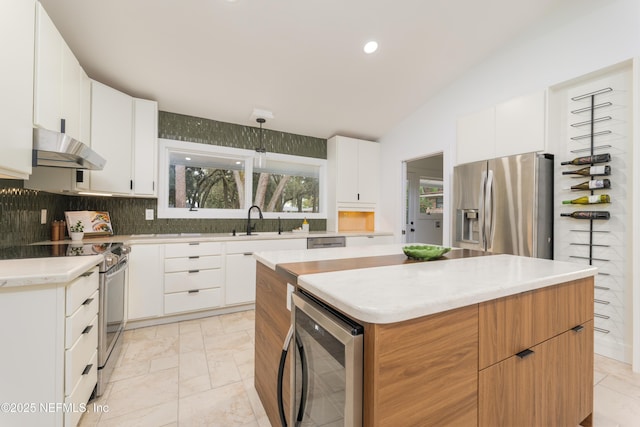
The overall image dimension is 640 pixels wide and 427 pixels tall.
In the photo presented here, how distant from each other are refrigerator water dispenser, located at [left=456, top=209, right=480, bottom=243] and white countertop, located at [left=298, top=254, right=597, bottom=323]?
150cm

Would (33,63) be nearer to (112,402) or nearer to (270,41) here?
(270,41)

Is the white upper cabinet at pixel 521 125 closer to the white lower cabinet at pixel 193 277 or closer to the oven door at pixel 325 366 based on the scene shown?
the oven door at pixel 325 366

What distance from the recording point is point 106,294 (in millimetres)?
1863

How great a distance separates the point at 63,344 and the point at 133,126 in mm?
2373

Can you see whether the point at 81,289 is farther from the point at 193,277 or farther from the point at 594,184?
the point at 594,184

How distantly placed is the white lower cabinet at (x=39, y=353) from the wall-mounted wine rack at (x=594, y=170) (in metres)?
3.68

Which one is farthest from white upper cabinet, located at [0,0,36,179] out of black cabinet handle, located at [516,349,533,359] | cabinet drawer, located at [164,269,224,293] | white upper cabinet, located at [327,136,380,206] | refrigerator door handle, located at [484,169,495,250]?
refrigerator door handle, located at [484,169,495,250]

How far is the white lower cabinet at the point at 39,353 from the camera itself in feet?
3.93

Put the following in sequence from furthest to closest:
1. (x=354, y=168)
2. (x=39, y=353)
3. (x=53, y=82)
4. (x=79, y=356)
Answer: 1. (x=354, y=168)
2. (x=53, y=82)
3. (x=79, y=356)
4. (x=39, y=353)

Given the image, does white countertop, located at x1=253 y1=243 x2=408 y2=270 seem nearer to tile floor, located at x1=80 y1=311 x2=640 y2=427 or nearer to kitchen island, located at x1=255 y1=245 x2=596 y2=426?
kitchen island, located at x1=255 y1=245 x2=596 y2=426

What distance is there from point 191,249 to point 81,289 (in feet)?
5.00

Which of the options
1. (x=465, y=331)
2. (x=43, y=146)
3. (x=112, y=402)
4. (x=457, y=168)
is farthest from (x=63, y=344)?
(x=457, y=168)

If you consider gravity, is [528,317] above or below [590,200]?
below

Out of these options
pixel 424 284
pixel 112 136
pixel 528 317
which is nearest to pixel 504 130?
pixel 528 317
